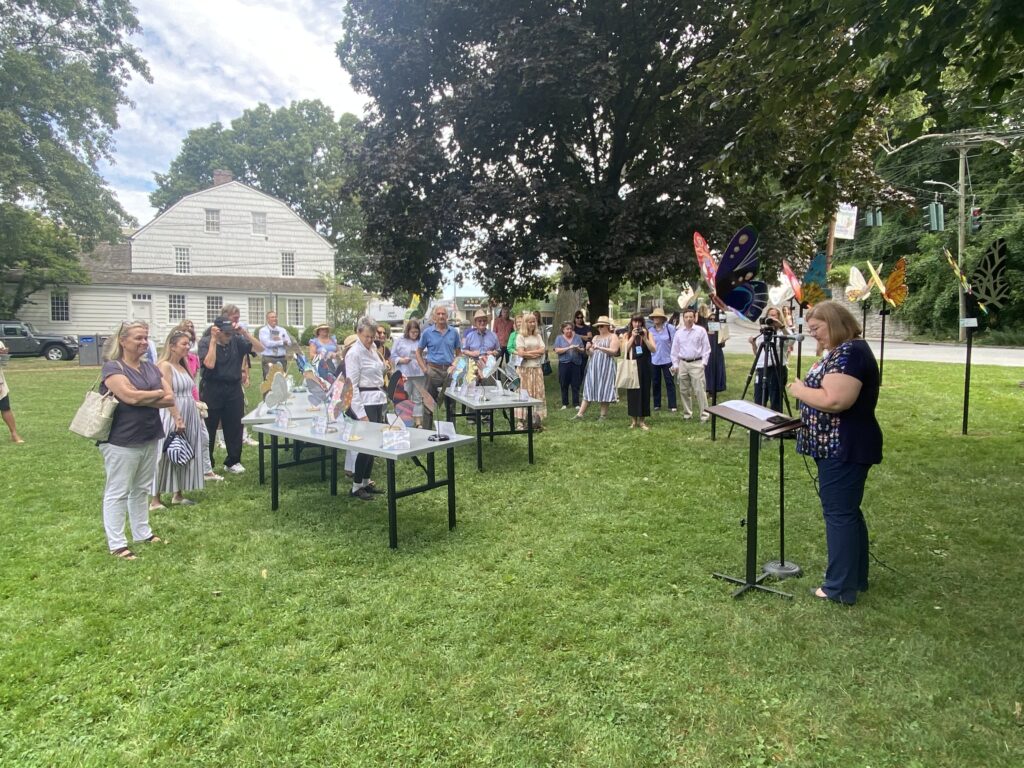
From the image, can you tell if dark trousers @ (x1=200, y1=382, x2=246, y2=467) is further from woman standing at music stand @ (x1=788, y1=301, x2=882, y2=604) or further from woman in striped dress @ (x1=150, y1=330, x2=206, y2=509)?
woman standing at music stand @ (x1=788, y1=301, x2=882, y2=604)

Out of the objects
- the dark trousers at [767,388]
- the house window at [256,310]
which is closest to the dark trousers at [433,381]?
the dark trousers at [767,388]

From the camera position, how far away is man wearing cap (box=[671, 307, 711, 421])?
963 cm

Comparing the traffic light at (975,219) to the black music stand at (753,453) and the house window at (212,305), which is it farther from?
the house window at (212,305)

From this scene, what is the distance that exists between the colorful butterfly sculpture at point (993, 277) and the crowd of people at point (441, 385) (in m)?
2.39

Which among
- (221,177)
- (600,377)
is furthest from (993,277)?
(221,177)

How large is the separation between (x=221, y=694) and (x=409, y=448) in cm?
216

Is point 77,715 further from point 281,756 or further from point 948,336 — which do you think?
point 948,336

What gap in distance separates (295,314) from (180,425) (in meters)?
29.1

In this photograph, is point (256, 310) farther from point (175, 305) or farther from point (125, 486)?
point (125, 486)

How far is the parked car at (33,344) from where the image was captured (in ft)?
80.4

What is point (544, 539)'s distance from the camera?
5.06 m

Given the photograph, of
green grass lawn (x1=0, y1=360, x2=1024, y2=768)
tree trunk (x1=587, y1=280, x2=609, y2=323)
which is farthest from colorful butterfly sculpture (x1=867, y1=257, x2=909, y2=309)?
green grass lawn (x1=0, y1=360, x2=1024, y2=768)

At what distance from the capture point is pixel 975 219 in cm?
2762

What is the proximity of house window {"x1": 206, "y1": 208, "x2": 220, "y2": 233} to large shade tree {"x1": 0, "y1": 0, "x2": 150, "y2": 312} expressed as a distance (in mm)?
3998
